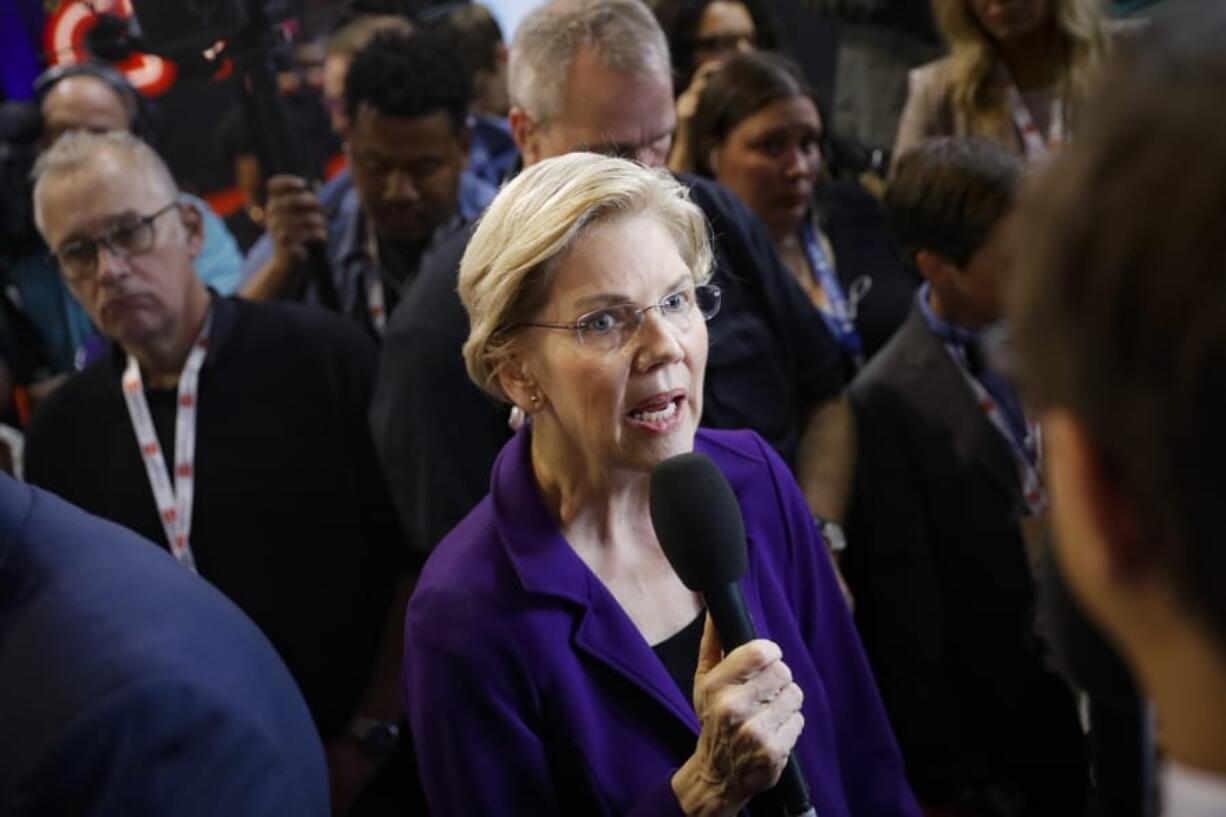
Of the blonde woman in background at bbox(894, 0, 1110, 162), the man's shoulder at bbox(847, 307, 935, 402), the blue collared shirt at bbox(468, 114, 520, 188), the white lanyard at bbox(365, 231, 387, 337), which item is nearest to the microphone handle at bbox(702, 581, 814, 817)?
the man's shoulder at bbox(847, 307, 935, 402)

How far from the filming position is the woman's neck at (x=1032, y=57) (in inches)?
158

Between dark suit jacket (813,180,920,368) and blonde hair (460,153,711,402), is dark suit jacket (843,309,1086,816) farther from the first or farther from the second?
blonde hair (460,153,711,402)

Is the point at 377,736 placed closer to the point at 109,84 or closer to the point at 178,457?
the point at 178,457

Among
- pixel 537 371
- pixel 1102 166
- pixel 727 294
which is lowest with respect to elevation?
pixel 727 294

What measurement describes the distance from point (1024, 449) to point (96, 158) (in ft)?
6.98

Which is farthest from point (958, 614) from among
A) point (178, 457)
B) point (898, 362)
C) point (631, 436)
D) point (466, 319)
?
point (178, 457)

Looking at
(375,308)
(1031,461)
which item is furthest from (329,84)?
(1031,461)

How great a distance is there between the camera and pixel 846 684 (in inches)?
91.9

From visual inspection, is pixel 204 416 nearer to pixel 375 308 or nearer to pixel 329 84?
pixel 375 308

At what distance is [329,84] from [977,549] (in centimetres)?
308

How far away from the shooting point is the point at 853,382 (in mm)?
3299

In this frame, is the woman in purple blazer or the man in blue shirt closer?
the woman in purple blazer

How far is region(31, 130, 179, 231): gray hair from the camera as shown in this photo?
346 cm

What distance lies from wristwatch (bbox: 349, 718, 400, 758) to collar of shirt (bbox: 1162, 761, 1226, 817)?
8.72 ft
